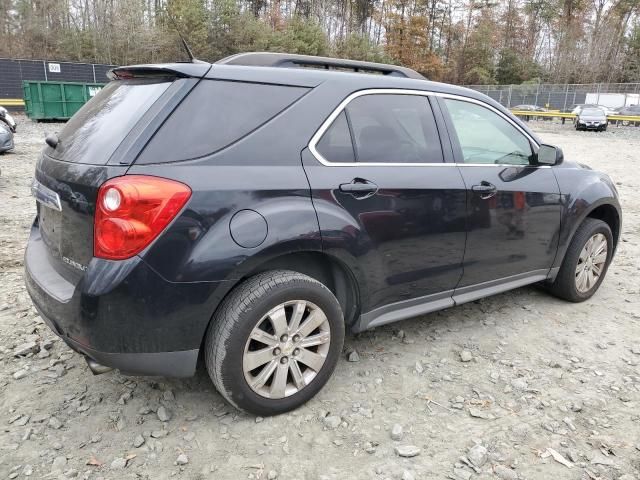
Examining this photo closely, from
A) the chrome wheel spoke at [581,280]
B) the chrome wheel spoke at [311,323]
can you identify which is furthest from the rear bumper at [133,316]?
the chrome wheel spoke at [581,280]

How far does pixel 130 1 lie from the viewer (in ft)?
→ 108

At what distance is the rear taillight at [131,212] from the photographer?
2.15 meters

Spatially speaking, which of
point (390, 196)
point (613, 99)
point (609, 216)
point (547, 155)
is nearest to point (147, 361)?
point (390, 196)

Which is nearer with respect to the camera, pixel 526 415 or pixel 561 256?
pixel 526 415

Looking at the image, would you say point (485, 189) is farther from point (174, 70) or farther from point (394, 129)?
point (174, 70)

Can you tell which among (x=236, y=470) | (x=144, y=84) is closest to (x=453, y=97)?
(x=144, y=84)

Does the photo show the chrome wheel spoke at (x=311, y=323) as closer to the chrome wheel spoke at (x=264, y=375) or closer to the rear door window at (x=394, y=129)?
the chrome wheel spoke at (x=264, y=375)

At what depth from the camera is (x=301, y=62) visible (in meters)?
3.02

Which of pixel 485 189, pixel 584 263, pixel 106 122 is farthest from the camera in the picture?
pixel 584 263

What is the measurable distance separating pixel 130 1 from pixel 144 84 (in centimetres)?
3546

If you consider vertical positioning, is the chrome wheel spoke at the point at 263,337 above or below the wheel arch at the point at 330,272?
below

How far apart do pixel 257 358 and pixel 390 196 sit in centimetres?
112

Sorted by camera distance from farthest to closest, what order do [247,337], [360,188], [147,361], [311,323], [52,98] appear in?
[52,98], [360,188], [311,323], [247,337], [147,361]

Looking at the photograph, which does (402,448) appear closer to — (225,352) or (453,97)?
(225,352)
